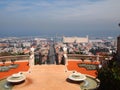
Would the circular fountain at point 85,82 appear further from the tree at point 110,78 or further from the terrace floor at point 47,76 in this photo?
the tree at point 110,78

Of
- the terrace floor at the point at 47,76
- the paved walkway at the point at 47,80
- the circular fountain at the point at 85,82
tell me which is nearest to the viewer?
the paved walkway at the point at 47,80

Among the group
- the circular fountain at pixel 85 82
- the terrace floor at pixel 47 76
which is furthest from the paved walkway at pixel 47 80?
the circular fountain at pixel 85 82

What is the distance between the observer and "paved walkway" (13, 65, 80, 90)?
17453 mm

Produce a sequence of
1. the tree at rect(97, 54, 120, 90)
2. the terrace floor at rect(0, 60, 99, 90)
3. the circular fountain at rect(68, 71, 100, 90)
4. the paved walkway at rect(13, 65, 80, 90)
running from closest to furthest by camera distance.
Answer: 1. the tree at rect(97, 54, 120, 90)
2. the paved walkway at rect(13, 65, 80, 90)
3. the terrace floor at rect(0, 60, 99, 90)
4. the circular fountain at rect(68, 71, 100, 90)

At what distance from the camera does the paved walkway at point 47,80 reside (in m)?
17.5

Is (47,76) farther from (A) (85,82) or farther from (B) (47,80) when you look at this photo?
(A) (85,82)

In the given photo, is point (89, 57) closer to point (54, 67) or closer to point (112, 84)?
point (54, 67)

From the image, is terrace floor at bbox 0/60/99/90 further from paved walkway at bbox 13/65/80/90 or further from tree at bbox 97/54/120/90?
tree at bbox 97/54/120/90

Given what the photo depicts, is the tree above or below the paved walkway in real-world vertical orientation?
above

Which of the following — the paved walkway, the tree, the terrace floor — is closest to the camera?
the tree

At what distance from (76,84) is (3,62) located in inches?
411

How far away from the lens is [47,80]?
19.1 m

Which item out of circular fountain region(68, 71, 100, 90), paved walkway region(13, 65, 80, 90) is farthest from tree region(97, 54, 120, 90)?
paved walkway region(13, 65, 80, 90)

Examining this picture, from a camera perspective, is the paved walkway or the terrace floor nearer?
the paved walkway
